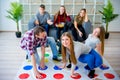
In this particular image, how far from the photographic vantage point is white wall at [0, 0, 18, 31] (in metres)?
5.41

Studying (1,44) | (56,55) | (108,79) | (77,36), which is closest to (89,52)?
(108,79)

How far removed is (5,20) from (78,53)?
10.9 ft

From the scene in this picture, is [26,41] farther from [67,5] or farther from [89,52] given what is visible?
[67,5]

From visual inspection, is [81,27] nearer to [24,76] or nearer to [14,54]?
[14,54]

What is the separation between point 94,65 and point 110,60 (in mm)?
870

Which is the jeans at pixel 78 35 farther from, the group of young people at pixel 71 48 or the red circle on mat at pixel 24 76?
the red circle on mat at pixel 24 76

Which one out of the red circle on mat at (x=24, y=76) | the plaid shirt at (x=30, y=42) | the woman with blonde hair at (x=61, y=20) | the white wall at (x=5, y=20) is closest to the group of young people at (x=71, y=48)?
the plaid shirt at (x=30, y=42)

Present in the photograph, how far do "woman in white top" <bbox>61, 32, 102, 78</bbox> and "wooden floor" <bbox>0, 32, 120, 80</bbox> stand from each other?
558 millimetres

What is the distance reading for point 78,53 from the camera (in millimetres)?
2898

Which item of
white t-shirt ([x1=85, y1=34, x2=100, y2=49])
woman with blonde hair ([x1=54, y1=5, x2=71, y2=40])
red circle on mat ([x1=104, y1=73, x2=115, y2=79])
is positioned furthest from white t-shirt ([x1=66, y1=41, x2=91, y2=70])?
woman with blonde hair ([x1=54, y1=5, x2=71, y2=40])

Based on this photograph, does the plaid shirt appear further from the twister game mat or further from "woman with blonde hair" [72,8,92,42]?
"woman with blonde hair" [72,8,92,42]

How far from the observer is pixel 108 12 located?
4844 millimetres

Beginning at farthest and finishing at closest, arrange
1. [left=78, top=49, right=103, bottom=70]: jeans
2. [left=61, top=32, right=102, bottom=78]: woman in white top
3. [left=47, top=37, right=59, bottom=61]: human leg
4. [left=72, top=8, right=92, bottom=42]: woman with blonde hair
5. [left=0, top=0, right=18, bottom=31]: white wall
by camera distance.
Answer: [left=0, top=0, right=18, bottom=31]: white wall → [left=72, top=8, right=92, bottom=42]: woman with blonde hair → [left=47, top=37, right=59, bottom=61]: human leg → [left=78, top=49, right=103, bottom=70]: jeans → [left=61, top=32, right=102, bottom=78]: woman in white top

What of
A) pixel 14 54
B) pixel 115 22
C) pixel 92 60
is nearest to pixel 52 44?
pixel 92 60
